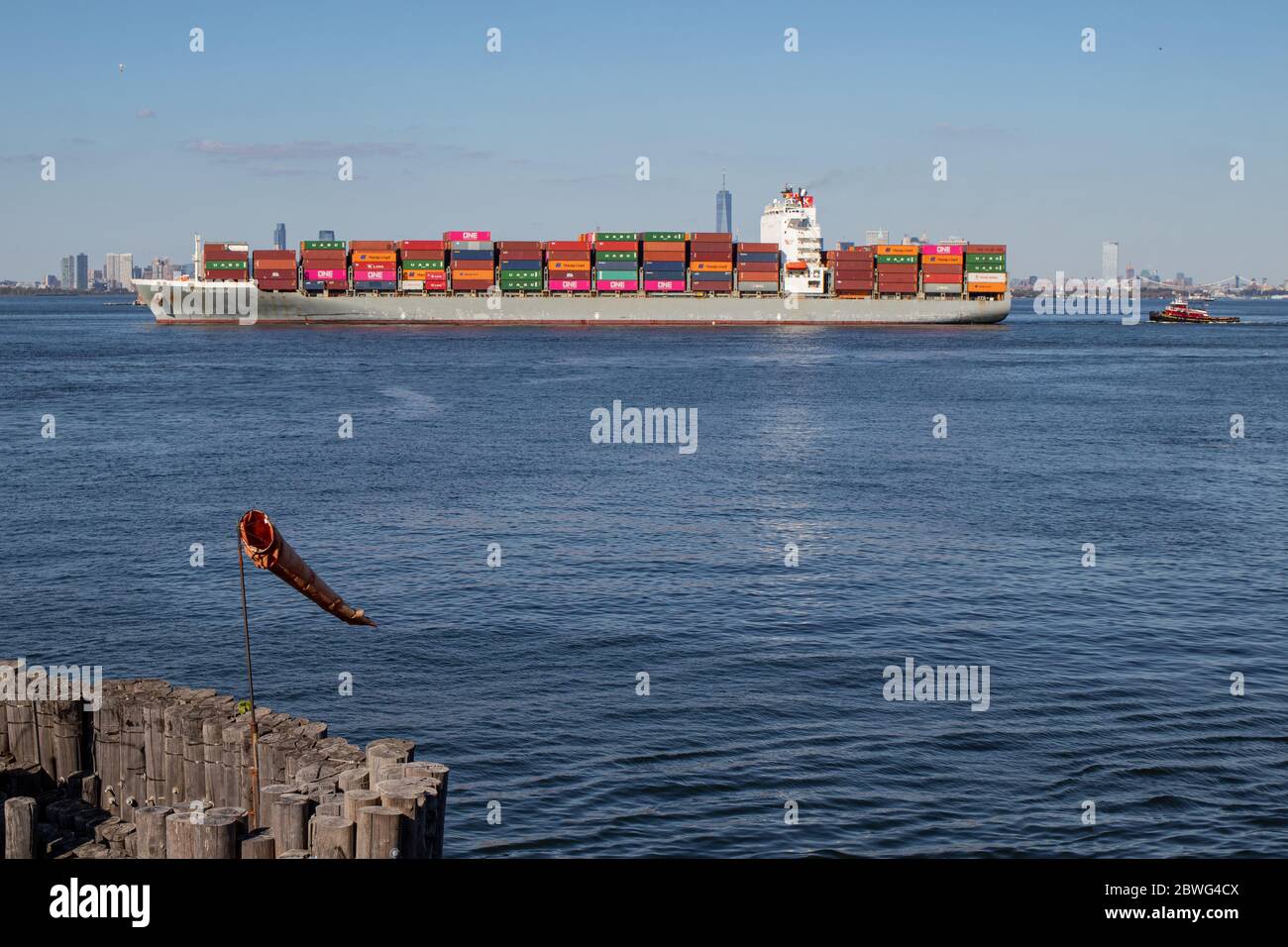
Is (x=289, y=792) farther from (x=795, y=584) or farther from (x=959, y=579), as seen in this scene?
(x=959, y=579)

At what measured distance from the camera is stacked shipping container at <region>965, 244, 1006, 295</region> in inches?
6580

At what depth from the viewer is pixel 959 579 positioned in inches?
1182

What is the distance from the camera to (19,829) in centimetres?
1189

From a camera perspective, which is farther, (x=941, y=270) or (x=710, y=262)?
(x=941, y=270)

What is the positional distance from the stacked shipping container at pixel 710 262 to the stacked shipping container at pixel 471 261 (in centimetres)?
2613

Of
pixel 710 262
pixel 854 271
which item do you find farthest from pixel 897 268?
pixel 710 262

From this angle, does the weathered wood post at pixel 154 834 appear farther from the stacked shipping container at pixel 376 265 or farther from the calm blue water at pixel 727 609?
the stacked shipping container at pixel 376 265

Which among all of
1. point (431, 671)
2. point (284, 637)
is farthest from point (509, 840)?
point (284, 637)

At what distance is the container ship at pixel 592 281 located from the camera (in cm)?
16225

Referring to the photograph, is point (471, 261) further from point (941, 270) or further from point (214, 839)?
point (214, 839)

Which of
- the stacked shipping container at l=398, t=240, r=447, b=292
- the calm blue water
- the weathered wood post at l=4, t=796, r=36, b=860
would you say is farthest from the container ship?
the weathered wood post at l=4, t=796, r=36, b=860

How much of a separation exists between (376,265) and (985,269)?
266 feet

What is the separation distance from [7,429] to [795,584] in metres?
43.7

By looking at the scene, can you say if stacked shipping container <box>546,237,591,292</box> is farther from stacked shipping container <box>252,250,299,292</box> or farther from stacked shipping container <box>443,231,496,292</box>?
stacked shipping container <box>252,250,299,292</box>
